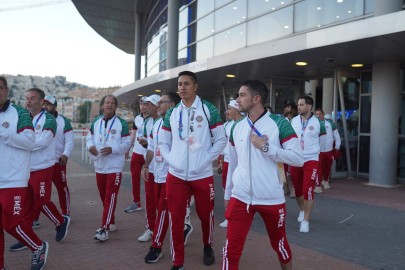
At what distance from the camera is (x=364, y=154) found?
12930mm

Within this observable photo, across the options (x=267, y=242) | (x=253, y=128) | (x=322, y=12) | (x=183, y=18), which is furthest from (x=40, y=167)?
(x=183, y=18)

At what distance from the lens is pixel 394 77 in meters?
11.1

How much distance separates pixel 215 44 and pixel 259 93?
14.2 meters

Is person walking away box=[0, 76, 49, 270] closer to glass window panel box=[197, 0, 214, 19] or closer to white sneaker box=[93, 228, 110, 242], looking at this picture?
white sneaker box=[93, 228, 110, 242]

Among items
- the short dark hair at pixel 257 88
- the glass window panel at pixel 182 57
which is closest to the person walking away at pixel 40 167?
the short dark hair at pixel 257 88

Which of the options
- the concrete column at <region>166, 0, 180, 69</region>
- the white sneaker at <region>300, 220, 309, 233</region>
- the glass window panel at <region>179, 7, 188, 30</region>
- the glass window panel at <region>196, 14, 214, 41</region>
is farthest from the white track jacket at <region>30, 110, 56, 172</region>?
the concrete column at <region>166, 0, 180, 69</region>

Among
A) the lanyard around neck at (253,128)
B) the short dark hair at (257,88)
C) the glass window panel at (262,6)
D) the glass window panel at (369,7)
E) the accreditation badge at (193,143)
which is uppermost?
the glass window panel at (262,6)

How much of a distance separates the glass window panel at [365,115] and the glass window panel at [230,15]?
5.51 metres

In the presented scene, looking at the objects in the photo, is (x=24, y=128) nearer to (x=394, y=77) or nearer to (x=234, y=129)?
(x=234, y=129)

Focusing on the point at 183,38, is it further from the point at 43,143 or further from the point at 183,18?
the point at 43,143

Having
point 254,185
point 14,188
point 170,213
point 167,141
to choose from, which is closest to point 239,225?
point 254,185

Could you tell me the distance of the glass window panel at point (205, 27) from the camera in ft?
58.4

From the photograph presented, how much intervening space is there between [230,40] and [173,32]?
5.41 metres

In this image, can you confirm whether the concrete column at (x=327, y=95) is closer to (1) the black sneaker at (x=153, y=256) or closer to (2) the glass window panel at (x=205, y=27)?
(2) the glass window panel at (x=205, y=27)
